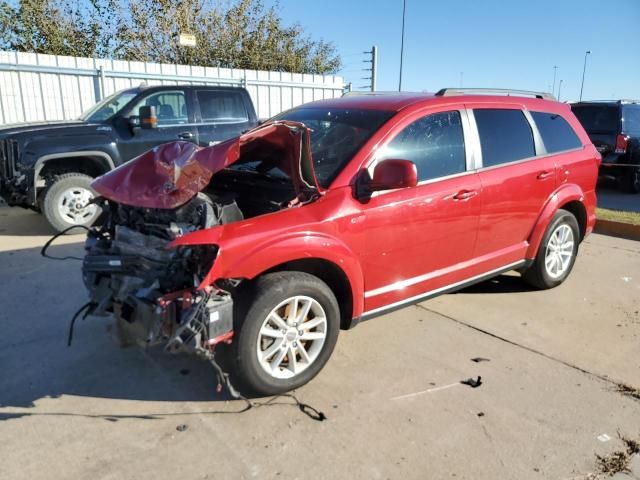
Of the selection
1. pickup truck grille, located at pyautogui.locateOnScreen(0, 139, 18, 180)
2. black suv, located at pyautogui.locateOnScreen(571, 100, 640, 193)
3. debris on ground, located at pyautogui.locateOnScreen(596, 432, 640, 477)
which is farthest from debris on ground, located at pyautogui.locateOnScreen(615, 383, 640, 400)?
black suv, located at pyautogui.locateOnScreen(571, 100, 640, 193)

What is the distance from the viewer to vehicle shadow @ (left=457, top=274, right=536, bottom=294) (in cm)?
508

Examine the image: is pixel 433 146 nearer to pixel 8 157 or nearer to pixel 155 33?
pixel 8 157

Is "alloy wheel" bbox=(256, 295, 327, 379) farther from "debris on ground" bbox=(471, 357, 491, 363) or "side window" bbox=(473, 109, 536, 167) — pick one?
"side window" bbox=(473, 109, 536, 167)

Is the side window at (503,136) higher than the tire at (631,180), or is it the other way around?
the side window at (503,136)

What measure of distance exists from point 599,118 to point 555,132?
7644mm

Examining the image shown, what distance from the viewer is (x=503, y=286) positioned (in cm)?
520

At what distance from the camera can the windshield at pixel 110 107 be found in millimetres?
7488

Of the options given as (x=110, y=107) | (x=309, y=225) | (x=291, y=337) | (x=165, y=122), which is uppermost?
(x=110, y=107)

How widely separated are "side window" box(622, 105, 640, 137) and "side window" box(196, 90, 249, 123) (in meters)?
8.10

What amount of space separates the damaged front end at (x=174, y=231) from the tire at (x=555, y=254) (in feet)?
8.72

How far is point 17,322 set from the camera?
4164 millimetres

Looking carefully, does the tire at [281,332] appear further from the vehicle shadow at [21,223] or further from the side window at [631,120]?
the side window at [631,120]

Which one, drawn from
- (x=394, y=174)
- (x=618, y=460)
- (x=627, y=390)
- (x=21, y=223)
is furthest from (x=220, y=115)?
(x=618, y=460)

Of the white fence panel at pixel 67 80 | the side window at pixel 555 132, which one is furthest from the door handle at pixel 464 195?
the white fence panel at pixel 67 80
